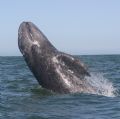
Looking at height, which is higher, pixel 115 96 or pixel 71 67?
pixel 71 67

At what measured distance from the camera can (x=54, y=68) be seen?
17.8 meters

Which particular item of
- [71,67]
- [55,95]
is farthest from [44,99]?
[71,67]

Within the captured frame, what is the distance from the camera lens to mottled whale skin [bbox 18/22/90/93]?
57.4 feet

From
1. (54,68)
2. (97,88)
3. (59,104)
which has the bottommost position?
(59,104)

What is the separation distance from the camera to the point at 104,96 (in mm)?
17422

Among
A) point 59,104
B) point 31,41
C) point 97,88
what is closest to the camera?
point 59,104

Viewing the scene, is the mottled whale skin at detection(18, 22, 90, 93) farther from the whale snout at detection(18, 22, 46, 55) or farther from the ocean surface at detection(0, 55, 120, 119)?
the ocean surface at detection(0, 55, 120, 119)

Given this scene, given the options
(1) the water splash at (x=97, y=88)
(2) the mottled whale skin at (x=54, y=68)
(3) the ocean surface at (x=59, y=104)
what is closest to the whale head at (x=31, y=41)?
(2) the mottled whale skin at (x=54, y=68)

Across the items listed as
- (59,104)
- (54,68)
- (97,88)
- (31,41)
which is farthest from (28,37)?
(59,104)

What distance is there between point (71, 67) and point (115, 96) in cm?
203

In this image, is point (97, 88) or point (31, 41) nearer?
point (97, 88)

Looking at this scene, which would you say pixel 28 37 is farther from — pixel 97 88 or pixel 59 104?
pixel 59 104

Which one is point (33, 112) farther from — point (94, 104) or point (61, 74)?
point (61, 74)

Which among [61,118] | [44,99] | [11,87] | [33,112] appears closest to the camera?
[61,118]
